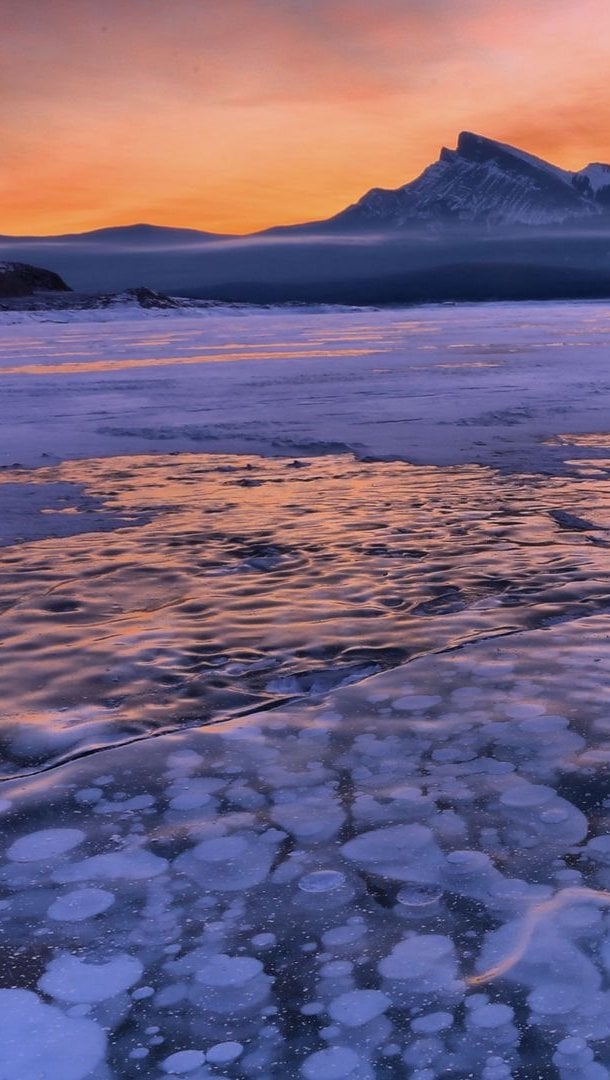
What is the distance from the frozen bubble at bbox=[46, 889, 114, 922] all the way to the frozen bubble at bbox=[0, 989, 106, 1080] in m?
0.26

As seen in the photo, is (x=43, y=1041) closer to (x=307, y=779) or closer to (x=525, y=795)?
(x=307, y=779)

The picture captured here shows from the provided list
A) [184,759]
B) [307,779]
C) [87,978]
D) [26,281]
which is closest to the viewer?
[87,978]

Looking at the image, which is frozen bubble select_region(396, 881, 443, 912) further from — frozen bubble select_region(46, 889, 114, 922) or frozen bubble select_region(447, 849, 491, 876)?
frozen bubble select_region(46, 889, 114, 922)

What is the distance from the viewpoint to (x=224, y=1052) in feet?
5.99

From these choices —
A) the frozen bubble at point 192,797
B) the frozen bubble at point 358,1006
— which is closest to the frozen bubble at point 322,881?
the frozen bubble at point 358,1006

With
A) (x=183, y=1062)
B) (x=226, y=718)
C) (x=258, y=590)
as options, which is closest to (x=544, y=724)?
(x=226, y=718)

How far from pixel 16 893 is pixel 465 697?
5.33 ft

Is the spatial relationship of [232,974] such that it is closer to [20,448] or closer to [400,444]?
[400,444]

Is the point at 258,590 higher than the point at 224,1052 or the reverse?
higher

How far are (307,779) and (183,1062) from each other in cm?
110

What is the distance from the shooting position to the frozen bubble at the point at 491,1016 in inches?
73.6

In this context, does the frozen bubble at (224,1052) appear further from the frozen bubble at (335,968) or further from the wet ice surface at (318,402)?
the wet ice surface at (318,402)

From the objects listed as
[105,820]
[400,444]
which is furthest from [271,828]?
[400,444]

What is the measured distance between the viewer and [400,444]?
8.78 m
